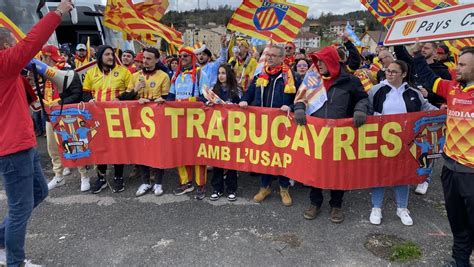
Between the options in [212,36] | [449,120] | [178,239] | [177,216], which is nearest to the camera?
[449,120]

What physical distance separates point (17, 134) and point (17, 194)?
0.51 m

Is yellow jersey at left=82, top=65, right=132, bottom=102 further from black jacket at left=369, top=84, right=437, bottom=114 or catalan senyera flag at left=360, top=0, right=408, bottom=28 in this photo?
catalan senyera flag at left=360, top=0, right=408, bottom=28

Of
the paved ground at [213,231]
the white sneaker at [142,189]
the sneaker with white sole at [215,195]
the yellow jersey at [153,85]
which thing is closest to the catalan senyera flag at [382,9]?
the paved ground at [213,231]

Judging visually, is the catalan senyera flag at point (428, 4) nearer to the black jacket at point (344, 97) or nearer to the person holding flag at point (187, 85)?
the black jacket at point (344, 97)

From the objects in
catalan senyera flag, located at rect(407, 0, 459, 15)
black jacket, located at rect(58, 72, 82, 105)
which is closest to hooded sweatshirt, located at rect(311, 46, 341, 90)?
catalan senyera flag, located at rect(407, 0, 459, 15)

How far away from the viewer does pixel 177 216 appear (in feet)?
14.4

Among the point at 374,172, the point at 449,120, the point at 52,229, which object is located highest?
the point at 449,120

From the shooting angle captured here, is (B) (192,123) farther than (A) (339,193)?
Yes

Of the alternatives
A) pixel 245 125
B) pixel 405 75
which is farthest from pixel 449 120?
pixel 245 125

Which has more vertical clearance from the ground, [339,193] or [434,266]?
[339,193]

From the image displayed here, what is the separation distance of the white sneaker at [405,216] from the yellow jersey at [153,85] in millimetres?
3459

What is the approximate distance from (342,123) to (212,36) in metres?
62.4

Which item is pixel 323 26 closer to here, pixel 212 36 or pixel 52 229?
pixel 212 36

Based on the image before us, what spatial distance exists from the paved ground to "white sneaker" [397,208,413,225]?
0.06 metres
